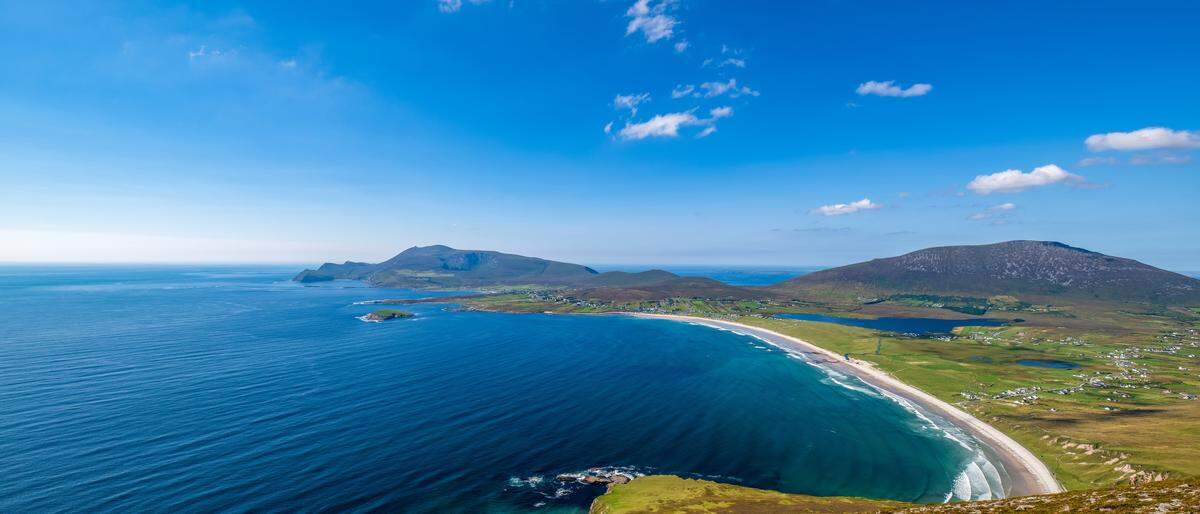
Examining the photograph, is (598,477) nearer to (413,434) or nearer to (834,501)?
(834,501)

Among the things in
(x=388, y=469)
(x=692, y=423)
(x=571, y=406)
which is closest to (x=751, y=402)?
(x=692, y=423)

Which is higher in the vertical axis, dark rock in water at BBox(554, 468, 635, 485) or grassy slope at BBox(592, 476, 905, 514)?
grassy slope at BBox(592, 476, 905, 514)

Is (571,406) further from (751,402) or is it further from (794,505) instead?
(794,505)

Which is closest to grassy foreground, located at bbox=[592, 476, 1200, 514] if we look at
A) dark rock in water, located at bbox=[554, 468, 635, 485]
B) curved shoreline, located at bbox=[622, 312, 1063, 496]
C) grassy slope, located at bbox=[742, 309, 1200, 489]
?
dark rock in water, located at bbox=[554, 468, 635, 485]

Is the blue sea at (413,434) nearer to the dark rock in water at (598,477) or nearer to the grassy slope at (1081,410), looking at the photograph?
the dark rock in water at (598,477)

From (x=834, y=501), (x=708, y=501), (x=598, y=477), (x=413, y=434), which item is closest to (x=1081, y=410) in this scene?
(x=834, y=501)

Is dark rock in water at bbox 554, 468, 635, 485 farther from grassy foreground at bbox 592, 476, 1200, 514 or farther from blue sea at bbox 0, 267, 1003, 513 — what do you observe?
grassy foreground at bbox 592, 476, 1200, 514

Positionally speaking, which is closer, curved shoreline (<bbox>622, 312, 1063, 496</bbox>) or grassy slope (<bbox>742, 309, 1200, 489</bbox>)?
curved shoreline (<bbox>622, 312, 1063, 496</bbox>)
